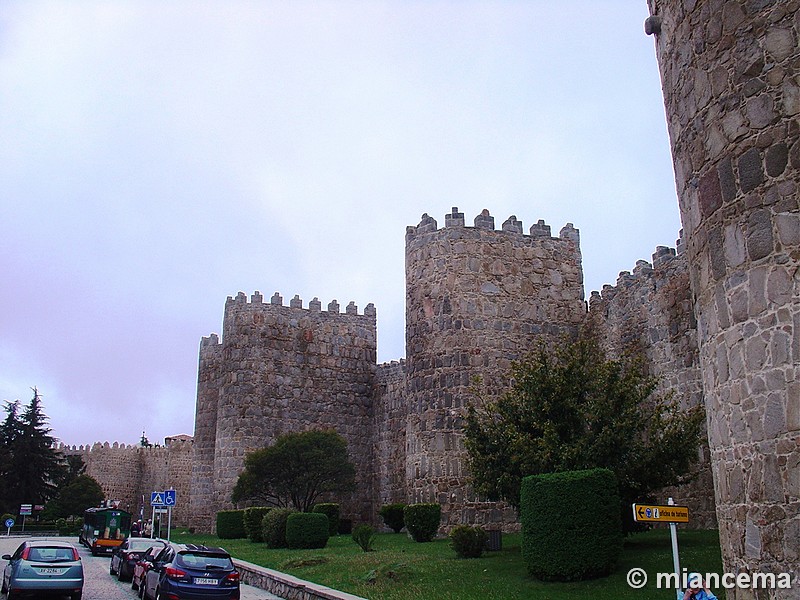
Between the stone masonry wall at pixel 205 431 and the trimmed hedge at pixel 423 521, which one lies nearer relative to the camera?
the trimmed hedge at pixel 423 521

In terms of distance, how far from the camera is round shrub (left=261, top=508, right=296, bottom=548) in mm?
22859

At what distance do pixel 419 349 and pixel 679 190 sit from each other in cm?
1501

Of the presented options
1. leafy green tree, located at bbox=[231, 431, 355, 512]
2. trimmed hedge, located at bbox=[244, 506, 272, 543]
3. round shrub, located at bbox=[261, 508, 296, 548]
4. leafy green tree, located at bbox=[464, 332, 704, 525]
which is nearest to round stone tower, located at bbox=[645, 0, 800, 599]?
leafy green tree, located at bbox=[464, 332, 704, 525]

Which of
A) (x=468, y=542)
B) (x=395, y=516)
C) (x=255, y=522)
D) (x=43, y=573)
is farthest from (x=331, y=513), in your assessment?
(x=43, y=573)

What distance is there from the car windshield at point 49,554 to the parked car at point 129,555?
3218mm

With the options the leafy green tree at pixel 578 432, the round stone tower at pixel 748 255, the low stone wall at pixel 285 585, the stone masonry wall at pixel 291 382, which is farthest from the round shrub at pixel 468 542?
the stone masonry wall at pixel 291 382

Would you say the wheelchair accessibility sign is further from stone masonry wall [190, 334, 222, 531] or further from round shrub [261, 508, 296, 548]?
stone masonry wall [190, 334, 222, 531]

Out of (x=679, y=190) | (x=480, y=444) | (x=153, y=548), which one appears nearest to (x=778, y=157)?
(x=679, y=190)

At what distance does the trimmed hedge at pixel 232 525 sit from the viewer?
2883cm

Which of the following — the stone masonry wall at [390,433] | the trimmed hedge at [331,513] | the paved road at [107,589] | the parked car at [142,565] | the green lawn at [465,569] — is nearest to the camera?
the green lawn at [465,569]

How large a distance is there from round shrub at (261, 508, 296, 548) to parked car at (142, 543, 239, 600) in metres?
9.33

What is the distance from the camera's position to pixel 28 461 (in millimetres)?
53250

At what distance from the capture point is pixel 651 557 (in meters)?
14.2

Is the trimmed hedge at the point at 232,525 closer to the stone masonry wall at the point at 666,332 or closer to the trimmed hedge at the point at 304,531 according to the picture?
the trimmed hedge at the point at 304,531
